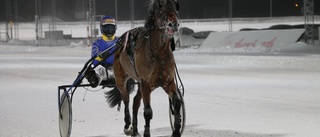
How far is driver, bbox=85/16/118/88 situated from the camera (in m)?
9.05

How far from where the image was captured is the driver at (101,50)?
905cm

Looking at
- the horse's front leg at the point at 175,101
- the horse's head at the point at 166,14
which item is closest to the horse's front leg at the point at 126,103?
the horse's front leg at the point at 175,101

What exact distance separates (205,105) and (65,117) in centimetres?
401

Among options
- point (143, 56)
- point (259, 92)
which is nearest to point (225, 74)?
point (259, 92)

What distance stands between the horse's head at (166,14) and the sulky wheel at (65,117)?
1.96 m

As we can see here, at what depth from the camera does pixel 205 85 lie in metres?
15.8

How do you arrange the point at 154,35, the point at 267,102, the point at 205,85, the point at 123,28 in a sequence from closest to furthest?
the point at 154,35 < the point at 267,102 < the point at 205,85 < the point at 123,28

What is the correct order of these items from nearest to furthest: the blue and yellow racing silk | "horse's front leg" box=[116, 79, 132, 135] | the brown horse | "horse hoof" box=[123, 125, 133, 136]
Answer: the brown horse < "horse hoof" box=[123, 125, 133, 136] < "horse's front leg" box=[116, 79, 132, 135] < the blue and yellow racing silk

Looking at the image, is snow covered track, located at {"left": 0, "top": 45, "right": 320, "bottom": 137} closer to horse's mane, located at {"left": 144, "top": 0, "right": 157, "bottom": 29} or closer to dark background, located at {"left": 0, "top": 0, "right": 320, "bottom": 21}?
horse's mane, located at {"left": 144, "top": 0, "right": 157, "bottom": 29}

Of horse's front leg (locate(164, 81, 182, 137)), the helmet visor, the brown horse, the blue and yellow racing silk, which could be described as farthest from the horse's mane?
the blue and yellow racing silk

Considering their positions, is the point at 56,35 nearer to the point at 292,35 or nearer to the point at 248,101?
the point at 292,35

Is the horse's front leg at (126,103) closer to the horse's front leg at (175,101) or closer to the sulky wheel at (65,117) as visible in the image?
the sulky wheel at (65,117)

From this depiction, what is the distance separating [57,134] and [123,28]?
39.7 m

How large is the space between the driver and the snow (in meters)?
0.77
